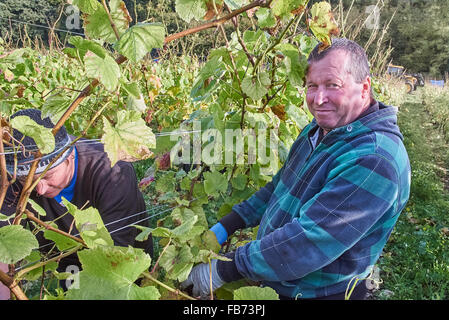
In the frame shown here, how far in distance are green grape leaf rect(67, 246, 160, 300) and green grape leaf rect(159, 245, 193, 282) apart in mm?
343

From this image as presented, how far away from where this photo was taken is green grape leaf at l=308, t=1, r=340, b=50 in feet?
3.86

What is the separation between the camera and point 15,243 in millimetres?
699

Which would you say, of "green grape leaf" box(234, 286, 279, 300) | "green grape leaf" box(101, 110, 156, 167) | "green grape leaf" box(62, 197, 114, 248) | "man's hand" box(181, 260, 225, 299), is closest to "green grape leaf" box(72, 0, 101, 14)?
"green grape leaf" box(101, 110, 156, 167)

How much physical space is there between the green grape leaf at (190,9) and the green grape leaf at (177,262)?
0.67 m

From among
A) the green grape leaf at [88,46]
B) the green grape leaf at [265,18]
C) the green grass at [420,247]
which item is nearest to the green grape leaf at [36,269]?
the green grape leaf at [88,46]

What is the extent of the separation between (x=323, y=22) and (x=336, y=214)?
0.64 m

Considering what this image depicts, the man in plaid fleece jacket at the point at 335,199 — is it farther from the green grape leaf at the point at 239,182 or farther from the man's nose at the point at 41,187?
the man's nose at the point at 41,187

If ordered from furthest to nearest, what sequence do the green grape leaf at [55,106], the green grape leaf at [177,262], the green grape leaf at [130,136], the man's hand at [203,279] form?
the man's hand at [203,279], the green grape leaf at [177,262], the green grape leaf at [55,106], the green grape leaf at [130,136]

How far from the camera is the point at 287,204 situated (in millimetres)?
1403

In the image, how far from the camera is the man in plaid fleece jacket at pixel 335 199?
1.13 metres

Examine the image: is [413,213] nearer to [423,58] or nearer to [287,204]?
[287,204]

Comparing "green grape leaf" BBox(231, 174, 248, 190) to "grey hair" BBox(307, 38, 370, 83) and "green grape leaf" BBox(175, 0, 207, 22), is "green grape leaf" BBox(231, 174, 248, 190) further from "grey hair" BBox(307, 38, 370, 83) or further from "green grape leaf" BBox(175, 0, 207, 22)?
"green grape leaf" BBox(175, 0, 207, 22)

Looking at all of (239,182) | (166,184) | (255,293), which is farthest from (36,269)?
(239,182)

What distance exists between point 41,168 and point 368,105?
4.23ft
